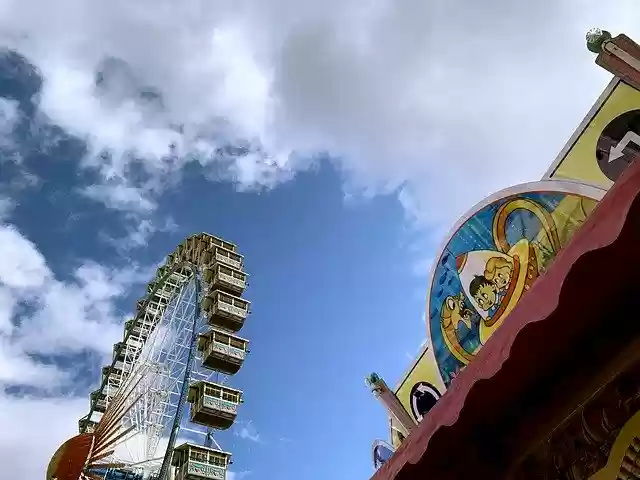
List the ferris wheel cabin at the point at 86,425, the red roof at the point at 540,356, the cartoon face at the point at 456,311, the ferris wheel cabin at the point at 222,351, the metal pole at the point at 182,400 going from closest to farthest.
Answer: the red roof at the point at 540,356, the cartoon face at the point at 456,311, the metal pole at the point at 182,400, the ferris wheel cabin at the point at 222,351, the ferris wheel cabin at the point at 86,425

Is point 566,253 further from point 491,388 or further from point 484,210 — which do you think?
point 484,210

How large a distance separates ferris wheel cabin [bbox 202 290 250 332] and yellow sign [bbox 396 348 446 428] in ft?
28.1

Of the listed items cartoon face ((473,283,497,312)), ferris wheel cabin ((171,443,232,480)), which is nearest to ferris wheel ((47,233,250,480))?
ferris wheel cabin ((171,443,232,480))

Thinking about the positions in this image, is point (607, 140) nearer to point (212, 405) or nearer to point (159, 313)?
point (212, 405)

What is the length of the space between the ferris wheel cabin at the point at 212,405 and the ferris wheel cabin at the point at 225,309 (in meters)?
1.72

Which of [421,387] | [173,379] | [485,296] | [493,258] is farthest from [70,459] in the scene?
[493,258]

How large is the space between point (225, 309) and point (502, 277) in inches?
439

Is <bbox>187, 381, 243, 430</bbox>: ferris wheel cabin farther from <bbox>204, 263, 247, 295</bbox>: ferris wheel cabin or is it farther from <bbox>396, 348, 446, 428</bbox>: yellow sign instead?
<bbox>396, 348, 446, 428</bbox>: yellow sign

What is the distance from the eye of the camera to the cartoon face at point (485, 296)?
6.46 meters

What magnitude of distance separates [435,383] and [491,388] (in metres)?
3.96

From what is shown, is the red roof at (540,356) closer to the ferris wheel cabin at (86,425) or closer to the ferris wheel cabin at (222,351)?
the ferris wheel cabin at (222,351)

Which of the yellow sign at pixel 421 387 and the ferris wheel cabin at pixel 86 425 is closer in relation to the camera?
the yellow sign at pixel 421 387

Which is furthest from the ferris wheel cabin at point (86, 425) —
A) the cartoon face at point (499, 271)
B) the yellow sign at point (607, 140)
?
the yellow sign at point (607, 140)

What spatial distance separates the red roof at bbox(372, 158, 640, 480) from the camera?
10.5 ft
